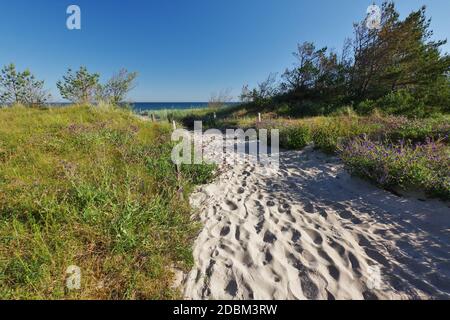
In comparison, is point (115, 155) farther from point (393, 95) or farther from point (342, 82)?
point (342, 82)

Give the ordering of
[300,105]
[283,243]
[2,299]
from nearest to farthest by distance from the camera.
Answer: [2,299], [283,243], [300,105]

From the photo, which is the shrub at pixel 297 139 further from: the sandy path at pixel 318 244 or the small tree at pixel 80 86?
the small tree at pixel 80 86

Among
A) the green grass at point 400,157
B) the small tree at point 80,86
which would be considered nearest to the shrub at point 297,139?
the green grass at point 400,157

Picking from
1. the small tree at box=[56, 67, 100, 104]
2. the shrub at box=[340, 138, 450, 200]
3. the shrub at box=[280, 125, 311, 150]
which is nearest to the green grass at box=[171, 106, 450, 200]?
the shrub at box=[340, 138, 450, 200]

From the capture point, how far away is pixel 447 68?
12148mm

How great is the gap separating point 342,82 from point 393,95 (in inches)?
184

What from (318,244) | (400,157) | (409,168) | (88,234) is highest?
(400,157)

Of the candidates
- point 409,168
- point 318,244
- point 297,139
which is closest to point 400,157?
point 409,168

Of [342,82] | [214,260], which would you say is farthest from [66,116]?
[342,82]

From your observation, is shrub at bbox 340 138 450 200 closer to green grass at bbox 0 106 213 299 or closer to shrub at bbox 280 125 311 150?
shrub at bbox 280 125 311 150

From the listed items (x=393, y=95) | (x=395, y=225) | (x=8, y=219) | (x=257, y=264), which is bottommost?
(x=257, y=264)

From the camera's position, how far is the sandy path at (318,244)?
1.83 metres

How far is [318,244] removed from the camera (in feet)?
7.71

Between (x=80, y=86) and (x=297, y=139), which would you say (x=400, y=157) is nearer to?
(x=297, y=139)
